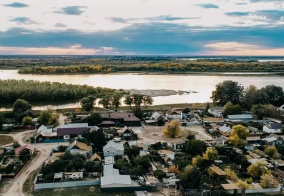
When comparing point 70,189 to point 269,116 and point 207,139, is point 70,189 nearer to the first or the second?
point 207,139

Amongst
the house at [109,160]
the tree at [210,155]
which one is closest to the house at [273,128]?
the tree at [210,155]

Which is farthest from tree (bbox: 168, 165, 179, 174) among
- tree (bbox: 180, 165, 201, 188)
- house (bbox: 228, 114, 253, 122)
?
house (bbox: 228, 114, 253, 122)

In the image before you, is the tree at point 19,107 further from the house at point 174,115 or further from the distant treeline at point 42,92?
the house at point 174,115

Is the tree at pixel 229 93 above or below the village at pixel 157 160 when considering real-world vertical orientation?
above

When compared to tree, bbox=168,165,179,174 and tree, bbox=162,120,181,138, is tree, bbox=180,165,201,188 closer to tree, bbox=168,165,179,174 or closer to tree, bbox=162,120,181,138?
tree, bbox=168,165,179,174

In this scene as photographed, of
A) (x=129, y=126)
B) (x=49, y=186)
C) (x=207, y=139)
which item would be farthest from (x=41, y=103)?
(x=49, y=186)
